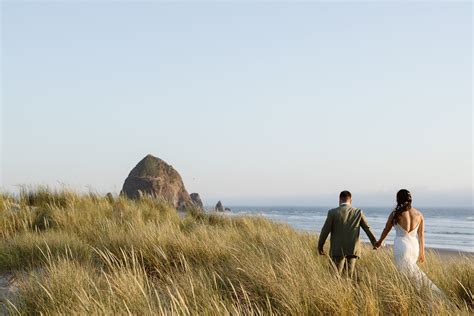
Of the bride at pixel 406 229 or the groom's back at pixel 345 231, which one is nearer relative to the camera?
the bride at pixel 406 229

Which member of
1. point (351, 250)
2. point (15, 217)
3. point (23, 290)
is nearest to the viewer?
point (23, 290)

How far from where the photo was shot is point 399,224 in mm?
7555

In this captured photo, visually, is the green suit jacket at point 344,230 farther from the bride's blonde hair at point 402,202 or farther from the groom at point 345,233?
the bride's blonde hair at point 402,202

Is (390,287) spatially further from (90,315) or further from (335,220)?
(90,315)

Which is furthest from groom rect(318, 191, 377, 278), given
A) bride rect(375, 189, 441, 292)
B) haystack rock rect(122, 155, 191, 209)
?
haystack rock rect(122, 155, 191, 209)

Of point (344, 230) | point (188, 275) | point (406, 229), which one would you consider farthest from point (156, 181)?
point (188, 275)

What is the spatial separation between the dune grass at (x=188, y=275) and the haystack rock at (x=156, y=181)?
20373 mm

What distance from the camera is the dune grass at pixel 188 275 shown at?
4816 mm

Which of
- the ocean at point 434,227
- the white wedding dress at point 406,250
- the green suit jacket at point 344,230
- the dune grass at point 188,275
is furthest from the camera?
the ocean at point 434,227

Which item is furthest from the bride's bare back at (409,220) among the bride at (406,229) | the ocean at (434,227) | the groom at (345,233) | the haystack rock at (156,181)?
the haystack rock at (156,181)

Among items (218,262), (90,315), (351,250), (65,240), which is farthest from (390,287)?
(65,240)

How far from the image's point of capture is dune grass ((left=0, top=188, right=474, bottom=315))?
4816 mm

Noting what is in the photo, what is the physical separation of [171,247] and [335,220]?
2.57 m

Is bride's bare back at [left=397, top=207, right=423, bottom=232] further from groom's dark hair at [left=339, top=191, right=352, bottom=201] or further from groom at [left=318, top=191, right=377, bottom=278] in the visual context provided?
groom's dark hair at [left=339, top=191, right=352, bottom=201]
